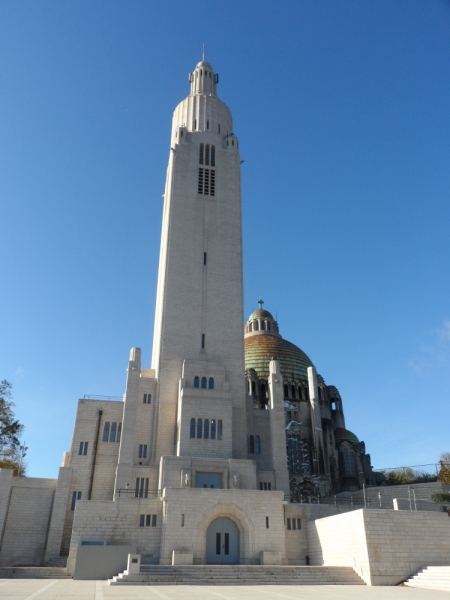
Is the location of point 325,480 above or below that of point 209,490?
above

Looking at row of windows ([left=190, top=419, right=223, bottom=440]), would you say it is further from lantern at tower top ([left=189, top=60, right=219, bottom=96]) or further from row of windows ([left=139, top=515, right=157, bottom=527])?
lantern at tower top ([left=189, top=60, right=219, bottom=96])

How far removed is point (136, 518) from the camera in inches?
1110

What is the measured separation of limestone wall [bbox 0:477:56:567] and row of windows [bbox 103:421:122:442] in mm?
4973

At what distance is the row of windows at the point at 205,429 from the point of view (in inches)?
1410

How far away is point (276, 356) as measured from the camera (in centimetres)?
6003

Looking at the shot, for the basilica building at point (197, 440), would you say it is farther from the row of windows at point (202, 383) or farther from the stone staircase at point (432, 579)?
the stone staircase at point (432, 579)

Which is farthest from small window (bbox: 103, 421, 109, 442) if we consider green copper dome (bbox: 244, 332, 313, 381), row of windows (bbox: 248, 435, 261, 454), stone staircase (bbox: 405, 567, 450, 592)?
green copper dome (bbox: 244, 332, 313, 381)

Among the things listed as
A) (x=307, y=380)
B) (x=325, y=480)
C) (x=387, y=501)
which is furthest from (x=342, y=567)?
(x=307, y=380)

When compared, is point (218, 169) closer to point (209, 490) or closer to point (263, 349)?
point (263, 349)

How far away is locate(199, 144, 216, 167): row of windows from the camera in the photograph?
50.3 m

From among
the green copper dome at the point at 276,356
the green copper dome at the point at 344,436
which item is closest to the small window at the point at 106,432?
the green copper dome at the point at 276,356

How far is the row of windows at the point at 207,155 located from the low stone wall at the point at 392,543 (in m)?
37.1

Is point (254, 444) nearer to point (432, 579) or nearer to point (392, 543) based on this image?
point (392, 543)

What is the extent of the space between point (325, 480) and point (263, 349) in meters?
18.7
